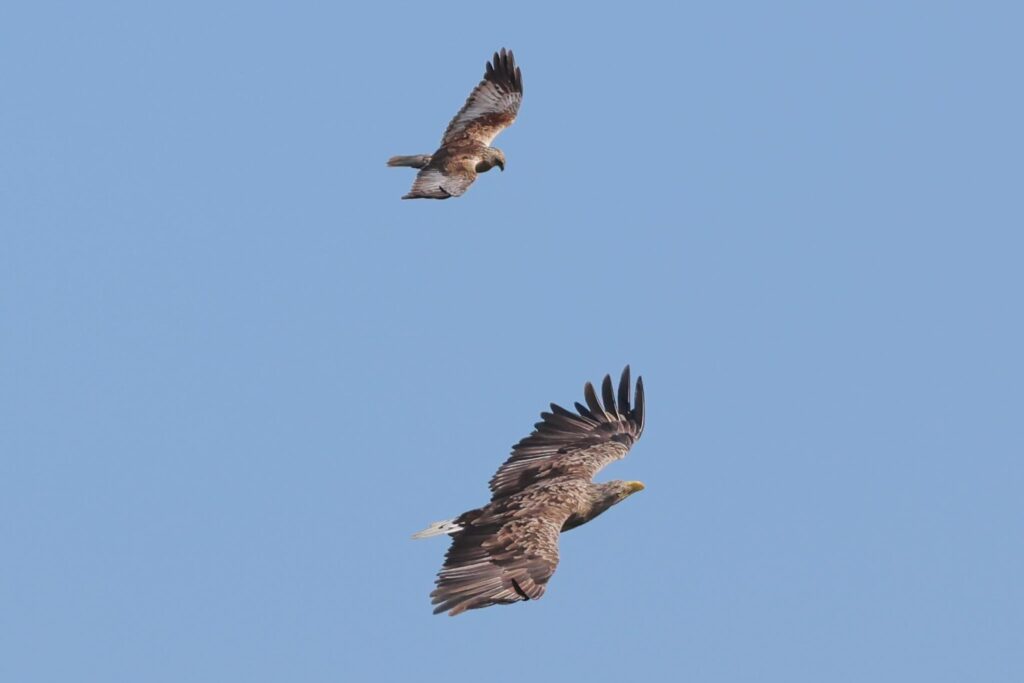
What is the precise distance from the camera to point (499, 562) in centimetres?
1917

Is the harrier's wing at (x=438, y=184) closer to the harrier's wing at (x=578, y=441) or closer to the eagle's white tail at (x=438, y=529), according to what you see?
the harrier's wing at (x=578, y=441)

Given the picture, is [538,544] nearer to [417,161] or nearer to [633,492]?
[633,492]

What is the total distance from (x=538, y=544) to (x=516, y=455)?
3.49 metres

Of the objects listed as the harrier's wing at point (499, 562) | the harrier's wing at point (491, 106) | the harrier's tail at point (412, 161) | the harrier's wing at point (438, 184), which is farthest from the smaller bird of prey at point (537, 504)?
the harrier's wing at point (491, 106)

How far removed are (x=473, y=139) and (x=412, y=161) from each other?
1.35 meters

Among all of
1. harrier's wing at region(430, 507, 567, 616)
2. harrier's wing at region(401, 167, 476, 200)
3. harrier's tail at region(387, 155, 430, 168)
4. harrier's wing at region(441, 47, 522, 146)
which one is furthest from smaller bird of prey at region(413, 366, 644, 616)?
harrier's wing at region(441, 47, 522, 146)

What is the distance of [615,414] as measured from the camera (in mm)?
24188

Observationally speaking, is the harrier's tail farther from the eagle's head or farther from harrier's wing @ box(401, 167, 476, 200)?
the eagle's head

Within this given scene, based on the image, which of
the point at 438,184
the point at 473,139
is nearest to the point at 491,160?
the point at 473,139

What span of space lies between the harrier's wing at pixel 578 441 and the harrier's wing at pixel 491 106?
749cm

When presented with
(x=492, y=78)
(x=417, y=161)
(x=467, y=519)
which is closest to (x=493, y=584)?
(x=467, y=519)

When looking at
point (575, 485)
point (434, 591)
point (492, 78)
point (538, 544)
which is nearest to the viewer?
point (434, 591)

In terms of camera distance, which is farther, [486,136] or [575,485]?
[486,136]

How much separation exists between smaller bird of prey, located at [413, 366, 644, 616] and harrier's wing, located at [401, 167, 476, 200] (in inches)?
190
